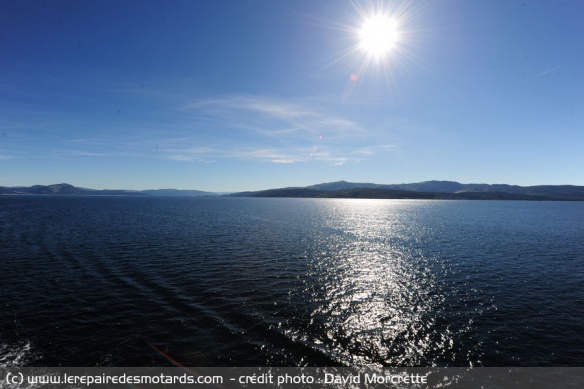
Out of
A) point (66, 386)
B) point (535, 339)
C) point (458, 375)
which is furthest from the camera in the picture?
point (535, 339)

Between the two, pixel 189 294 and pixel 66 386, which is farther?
pixel 189 294

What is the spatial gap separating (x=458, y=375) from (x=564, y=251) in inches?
2910

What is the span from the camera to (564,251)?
7031 cm

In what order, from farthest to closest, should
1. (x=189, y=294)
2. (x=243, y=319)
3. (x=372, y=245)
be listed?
(x=372, y=245)
(x=189, y=294)
(x=243, y=319)

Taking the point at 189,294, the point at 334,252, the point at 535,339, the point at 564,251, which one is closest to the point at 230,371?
the point at 189,294

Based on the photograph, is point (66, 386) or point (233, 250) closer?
point (66, 386)

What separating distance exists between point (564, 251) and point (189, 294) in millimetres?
91319

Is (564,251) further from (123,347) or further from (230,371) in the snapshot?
Answer: (123,347)

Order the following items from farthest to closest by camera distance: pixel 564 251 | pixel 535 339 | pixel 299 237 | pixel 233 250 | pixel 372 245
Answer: pixel 299 237
pixel 372 245
pixel 564 251
pixel 233 250
pixel 535 339

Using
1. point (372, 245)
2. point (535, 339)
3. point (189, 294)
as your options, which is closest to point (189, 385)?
point (189, 294)

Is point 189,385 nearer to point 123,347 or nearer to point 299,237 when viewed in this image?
point 123,347

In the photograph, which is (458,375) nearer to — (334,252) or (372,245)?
(334,252)

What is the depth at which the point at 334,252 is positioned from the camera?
6800 cm

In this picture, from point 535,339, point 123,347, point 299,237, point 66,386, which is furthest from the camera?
point 299,237
